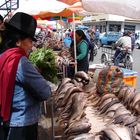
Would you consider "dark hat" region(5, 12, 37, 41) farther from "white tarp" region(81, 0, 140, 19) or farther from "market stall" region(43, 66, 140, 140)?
"market stall" region(43, 66, 140, 140)

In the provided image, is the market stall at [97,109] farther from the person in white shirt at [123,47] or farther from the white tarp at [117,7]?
the person in white shirt at [123,47]

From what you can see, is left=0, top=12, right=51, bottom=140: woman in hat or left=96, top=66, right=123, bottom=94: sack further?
left=96, top=66, right=123, bottom=94: sack

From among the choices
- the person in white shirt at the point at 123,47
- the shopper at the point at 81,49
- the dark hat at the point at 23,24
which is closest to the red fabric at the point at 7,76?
the dark hat at the point at 23,24

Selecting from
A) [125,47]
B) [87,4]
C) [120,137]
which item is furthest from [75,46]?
[125,47]

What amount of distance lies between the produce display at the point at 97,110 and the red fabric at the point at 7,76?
1027mm

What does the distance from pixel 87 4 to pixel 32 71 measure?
47.2 inches

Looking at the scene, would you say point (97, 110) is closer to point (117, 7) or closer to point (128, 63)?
point (117, 7)

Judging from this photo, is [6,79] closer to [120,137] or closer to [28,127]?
[28,127]

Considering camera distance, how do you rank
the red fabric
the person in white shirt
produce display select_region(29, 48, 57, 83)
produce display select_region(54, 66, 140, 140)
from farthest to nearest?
the person in white shirt, produce display select_region(29, 48, 57, 83), produce display select_region(54, 66, 140, 140), the red fabric

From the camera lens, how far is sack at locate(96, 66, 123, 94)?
563 centimetres

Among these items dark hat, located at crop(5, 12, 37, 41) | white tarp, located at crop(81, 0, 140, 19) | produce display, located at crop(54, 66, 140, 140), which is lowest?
produce display, located at crop(54, 66, 140, 140)

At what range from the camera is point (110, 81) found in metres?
5.68

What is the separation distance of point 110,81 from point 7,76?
2.77 metres

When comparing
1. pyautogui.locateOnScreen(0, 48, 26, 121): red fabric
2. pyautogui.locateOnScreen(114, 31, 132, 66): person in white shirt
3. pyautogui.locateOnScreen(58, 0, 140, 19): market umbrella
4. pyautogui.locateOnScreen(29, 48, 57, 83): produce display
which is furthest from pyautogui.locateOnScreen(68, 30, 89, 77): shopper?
pyautogui.locateOnScreen(114, 31, 132, 66): person in white shirt
